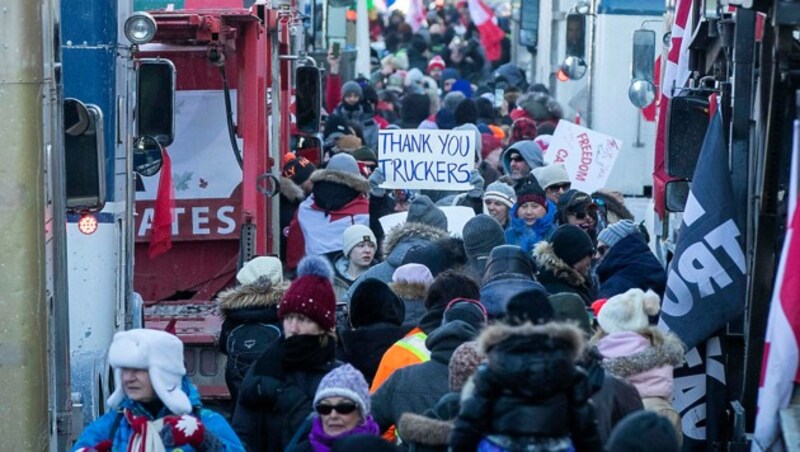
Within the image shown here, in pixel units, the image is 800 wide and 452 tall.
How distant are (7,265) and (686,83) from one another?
680 centimetres

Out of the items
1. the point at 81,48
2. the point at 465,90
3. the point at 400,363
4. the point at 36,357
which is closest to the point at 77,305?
the point at 81,48

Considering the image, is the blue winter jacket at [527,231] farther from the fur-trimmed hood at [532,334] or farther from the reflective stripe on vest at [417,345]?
the fur-trimmed hood at [532,334]

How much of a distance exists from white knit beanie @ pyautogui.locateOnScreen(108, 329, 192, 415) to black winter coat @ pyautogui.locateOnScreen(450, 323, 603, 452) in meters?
1.34

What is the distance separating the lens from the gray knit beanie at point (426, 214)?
12680 mm

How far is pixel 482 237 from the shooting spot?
11391 millimetres

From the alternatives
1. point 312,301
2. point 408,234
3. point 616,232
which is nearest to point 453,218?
point 408,234

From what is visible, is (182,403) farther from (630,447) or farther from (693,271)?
(693,271)

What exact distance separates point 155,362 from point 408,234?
5.31 metres

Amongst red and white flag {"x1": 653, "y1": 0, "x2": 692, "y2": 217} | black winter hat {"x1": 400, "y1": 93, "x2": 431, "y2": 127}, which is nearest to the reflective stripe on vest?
red and white flag {"x1": 653, "y1": 0, "x2": 692, "y2": 217}

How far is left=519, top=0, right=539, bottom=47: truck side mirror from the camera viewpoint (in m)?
31.2

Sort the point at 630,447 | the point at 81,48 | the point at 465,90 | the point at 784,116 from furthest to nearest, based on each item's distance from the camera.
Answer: the point at 465,90 → the point at 81,48 → the point at 784,116 → the point at 630,447

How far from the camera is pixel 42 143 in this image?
577cm

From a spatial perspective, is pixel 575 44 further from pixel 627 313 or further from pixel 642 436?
pixel 642 436

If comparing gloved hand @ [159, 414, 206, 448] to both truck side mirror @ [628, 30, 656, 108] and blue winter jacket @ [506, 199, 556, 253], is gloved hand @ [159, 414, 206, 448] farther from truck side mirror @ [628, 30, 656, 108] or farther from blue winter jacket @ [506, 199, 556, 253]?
truck side mirror @ [628, 30, 656, 108]
